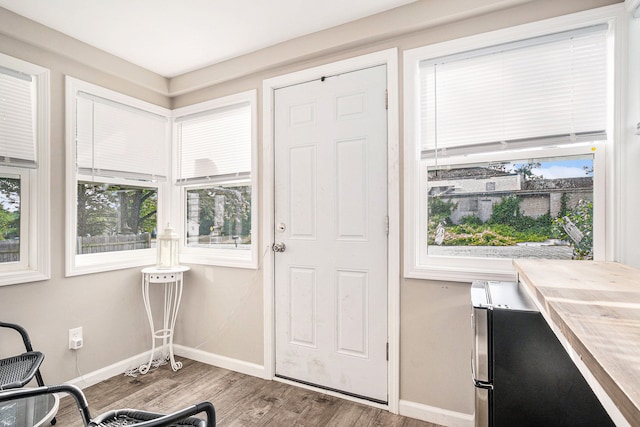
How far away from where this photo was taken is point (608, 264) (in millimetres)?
1541

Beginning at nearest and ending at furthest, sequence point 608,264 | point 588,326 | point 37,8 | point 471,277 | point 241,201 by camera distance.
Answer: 1. point 588,326
2. point 608,264
3. point 471,277
4. point 37,8
5. point 241,201

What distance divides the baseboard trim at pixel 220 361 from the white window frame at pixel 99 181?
0.84m

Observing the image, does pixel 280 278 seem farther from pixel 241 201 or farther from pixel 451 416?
pixel 451 416

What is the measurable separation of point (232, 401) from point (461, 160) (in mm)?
2168

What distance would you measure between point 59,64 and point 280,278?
217cm

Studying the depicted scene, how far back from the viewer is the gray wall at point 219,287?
6.64ft

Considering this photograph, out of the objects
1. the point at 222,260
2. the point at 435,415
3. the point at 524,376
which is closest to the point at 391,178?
the point at 524,376

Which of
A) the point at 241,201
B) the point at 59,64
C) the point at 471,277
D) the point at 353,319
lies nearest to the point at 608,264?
the point at 471,277

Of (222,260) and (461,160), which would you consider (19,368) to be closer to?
(222,260)

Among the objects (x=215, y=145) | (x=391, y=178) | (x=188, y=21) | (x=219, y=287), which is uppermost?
(x=188, y=21)

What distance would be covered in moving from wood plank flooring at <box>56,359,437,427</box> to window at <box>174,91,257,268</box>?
89 cm

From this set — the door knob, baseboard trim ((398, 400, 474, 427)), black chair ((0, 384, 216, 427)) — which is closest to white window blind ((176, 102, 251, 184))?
the door knob

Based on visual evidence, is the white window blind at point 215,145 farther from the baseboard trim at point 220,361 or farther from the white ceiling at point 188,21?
the baseboard trim at point 220,361

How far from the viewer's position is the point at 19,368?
1.85 metres
